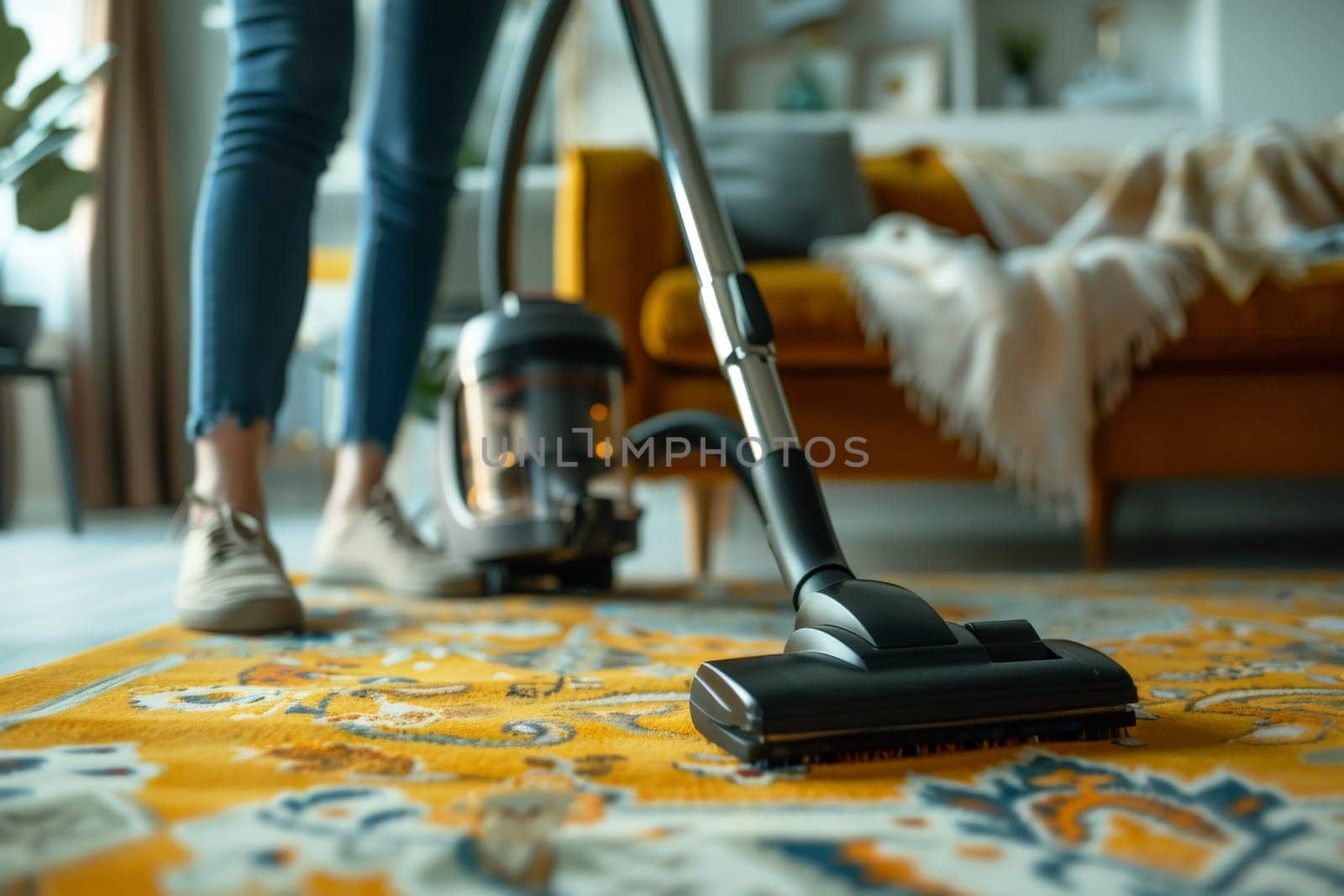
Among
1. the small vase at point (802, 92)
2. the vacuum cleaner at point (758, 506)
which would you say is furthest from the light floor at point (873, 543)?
the small vase at point (802, 92)

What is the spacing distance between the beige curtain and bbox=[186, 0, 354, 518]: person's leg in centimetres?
207

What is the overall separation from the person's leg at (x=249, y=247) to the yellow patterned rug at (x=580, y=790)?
0.21 metres

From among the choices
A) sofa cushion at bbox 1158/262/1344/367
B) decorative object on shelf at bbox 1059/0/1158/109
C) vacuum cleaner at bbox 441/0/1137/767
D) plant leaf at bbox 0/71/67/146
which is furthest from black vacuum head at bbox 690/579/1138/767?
decorative object on shelf at bbox 1059/0/1158/109

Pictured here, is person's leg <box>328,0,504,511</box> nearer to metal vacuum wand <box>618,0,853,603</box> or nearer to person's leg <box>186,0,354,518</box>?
person's leg <box>186,0,354,518</box>

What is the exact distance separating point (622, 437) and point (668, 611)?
0.23m

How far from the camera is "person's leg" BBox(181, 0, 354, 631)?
0.96 meters

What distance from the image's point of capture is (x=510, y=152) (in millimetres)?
1174

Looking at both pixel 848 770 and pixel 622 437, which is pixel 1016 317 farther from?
pixel 848 770

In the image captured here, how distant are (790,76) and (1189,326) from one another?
190 centimetres

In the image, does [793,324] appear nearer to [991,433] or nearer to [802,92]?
[991,433]

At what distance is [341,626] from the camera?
0.94 metres

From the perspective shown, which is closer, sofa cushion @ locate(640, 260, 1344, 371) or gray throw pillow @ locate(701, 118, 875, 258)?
sofa cushion @ locate(640, 260, 1344, 371)

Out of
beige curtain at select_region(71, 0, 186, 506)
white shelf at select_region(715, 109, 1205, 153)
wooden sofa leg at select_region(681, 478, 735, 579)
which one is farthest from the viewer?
white shelf at select_region(715, 109, 1205, 153)

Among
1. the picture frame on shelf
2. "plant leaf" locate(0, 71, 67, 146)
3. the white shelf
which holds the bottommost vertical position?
"plant leaf" locate(0, 71, 67, 146)
